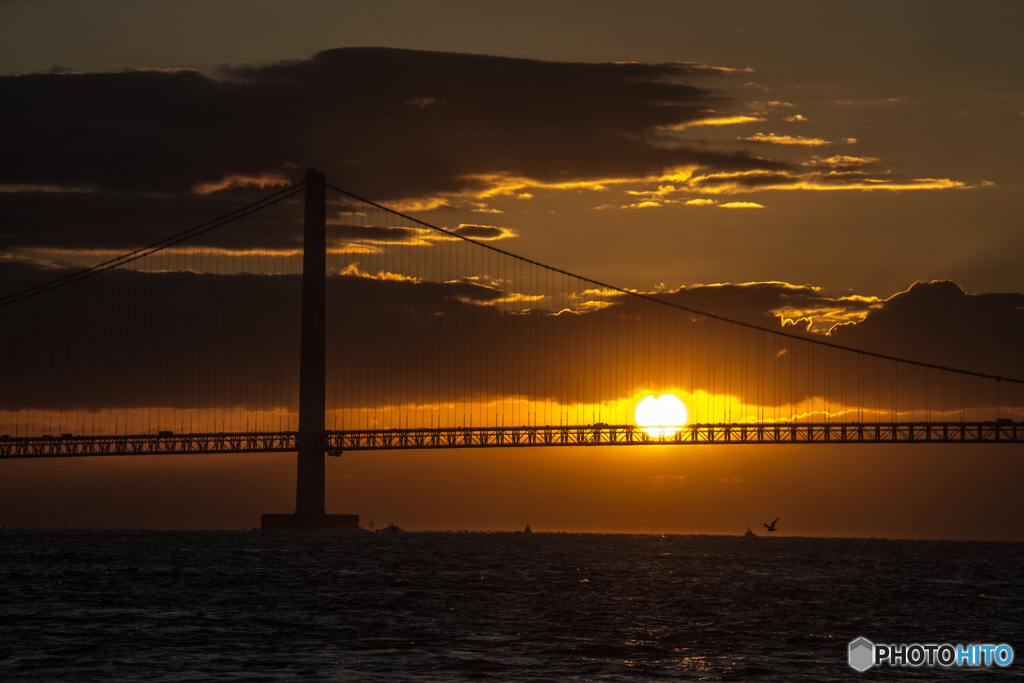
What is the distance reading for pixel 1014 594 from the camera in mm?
54625

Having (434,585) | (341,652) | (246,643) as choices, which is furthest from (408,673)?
(434,585)

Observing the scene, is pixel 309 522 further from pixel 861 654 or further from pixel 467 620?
pixel 861 654

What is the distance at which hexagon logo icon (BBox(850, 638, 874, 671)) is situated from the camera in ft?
91.8

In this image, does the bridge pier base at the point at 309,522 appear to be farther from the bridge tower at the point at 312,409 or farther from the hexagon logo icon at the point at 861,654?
the hexagon logo icon at the point at 861,654

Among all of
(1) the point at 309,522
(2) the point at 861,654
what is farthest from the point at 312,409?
(2) the point at 861,654

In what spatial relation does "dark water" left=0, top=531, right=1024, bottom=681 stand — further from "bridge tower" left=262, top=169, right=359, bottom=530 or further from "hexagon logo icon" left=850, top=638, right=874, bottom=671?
"bridge tower" left=262, top=169, right=359, bottom=530

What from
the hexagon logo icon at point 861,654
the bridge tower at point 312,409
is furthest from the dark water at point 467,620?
the bridge tower at point 312,409

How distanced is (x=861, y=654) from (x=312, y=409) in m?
84.6

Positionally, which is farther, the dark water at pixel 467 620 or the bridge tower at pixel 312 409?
the bridge tower at pixel 312 409

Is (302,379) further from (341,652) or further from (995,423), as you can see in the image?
(341,652)

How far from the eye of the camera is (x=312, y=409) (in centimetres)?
11000

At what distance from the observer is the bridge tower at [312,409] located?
10975 centimetres

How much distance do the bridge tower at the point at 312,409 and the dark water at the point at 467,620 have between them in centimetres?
4044

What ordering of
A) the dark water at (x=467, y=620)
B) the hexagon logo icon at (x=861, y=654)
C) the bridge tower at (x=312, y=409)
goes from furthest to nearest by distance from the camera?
1. the bridge tower at (x=312, y=409)
2. the hexagon logo icon at (x=861, y=654)
3. the dark water at (x=467, y=620)
